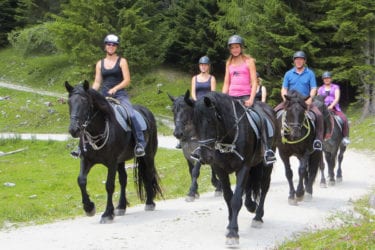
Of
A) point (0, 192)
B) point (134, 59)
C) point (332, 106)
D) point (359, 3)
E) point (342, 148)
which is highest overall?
point (359, 3)

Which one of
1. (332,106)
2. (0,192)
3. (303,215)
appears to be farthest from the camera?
(0,192)

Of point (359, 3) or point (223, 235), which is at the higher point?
point (359, 3)

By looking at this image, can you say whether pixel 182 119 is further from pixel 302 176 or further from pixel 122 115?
pixel 302 176

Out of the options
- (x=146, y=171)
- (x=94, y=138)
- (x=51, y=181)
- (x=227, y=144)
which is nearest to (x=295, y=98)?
(x=146, y=171)

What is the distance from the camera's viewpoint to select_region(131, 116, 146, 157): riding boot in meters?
10.2

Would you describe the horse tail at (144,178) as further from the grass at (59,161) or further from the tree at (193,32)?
the tree at (193,32)

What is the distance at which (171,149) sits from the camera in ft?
77.4

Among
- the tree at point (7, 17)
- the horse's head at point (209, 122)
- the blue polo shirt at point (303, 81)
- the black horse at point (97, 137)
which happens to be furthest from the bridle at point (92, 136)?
the tree at point (7, 17)

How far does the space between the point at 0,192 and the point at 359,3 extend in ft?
63.9

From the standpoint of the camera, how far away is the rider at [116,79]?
9.94 meters

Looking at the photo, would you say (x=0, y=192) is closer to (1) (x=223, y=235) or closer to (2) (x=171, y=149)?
(2) (x=171, y=149)

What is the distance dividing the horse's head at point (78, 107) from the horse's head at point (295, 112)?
445 cm

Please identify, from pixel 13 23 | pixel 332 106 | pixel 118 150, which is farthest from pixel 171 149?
pixel 13 23

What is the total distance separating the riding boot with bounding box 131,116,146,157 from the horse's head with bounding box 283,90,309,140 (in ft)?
10.5
